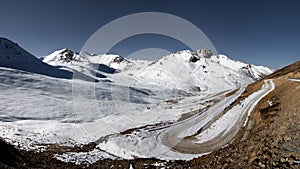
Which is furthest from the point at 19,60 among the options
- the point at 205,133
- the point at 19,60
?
the point at 205,133

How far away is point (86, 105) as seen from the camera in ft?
229

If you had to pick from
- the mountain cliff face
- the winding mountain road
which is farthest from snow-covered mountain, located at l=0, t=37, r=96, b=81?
the winding mountain road

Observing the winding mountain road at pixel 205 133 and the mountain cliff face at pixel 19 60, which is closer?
the winding mountain road at pixel 205 133

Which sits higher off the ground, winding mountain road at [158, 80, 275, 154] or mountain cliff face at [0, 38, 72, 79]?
mountain cliff face at [0, 38, 72, 79]

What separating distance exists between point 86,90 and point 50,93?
57.2ft

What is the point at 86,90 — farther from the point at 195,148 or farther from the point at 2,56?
the point at 195,148

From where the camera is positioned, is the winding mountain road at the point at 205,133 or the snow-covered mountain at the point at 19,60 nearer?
the winding mountain road at the point at 205,133

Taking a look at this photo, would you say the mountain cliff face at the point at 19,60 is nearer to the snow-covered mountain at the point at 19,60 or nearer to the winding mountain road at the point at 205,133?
the snow-covered mountain at the point at 19,60

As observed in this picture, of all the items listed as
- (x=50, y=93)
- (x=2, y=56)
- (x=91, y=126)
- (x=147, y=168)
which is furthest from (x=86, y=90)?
(x=147, y=168)

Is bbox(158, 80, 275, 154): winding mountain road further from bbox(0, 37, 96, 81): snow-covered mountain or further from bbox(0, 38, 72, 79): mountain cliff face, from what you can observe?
bbox(0, 38, 72, 79): mountain cliff face

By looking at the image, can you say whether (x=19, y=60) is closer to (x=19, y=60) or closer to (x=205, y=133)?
(x=19, y=60)

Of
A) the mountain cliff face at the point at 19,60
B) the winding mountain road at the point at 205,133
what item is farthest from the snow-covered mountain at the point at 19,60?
the winding mountain road at the point at 205,133

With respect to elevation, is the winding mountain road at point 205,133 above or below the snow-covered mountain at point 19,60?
below

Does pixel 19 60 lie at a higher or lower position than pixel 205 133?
higher
